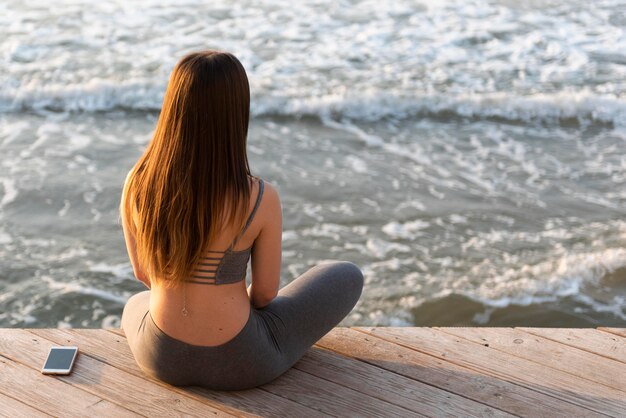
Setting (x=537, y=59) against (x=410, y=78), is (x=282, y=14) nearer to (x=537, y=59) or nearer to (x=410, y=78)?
(x=410, y=78)

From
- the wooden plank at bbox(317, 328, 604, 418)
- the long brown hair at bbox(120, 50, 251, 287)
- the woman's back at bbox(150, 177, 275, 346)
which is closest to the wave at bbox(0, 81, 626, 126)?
the wooden plank at bbox(317, 328, 604, 418)

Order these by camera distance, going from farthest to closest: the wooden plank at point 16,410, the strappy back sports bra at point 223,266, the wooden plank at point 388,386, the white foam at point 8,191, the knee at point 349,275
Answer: the white foam at point 8,191 < the knee at point 349,275 < the wooden plank at point 388,386 < the wooden plank at point 16,410 < the strappy back sports bra at point 223,266

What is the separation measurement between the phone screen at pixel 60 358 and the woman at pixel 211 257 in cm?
23

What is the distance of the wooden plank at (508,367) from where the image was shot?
288cm

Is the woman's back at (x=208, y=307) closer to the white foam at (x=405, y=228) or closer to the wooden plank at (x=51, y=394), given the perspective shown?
the wooden plank at (x=51, y=394)

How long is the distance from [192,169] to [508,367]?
1388 millimetres

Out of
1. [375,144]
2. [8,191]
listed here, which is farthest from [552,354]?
[8,191]

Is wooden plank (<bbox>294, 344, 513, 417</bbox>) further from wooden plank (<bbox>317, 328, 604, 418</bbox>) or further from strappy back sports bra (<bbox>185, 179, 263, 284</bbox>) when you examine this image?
strappy back sports bra (<bbox>185, 179, 263, 284</bbox>)

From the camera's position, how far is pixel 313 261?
4.71m

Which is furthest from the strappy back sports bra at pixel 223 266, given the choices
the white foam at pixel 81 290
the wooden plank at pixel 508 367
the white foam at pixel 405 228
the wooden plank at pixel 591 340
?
the white foam at pixel 405 228

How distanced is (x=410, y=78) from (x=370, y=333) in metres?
4.97

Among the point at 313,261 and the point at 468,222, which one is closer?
the point at 313,261

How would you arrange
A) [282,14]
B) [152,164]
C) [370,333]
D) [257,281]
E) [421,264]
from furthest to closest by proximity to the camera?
Answer: [282,14]
[421,264]
[370,333]
[257,281]
[152,164]

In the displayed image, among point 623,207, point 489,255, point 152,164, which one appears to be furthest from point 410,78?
point 152,164
